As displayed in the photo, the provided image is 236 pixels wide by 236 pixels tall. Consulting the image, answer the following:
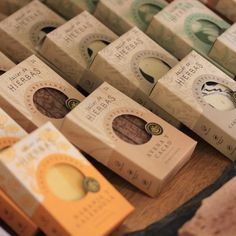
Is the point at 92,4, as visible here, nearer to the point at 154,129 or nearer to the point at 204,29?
the point at 204,29

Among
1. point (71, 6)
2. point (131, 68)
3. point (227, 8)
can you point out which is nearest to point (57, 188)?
point (131, 68)

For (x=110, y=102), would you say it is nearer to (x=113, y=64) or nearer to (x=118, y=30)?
(x=113, y=64)

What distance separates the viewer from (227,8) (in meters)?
1.33

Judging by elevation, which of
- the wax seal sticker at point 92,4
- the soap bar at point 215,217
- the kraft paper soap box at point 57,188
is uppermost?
the soap bar at point 215,217

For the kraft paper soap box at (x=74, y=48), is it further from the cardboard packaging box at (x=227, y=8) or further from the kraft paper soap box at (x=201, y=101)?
the cardboard packaging box at (x=227, y=8)

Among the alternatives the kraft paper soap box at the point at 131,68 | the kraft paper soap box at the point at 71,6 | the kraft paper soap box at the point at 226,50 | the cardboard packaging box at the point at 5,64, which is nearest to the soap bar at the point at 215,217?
the kraft paper soap box at the point at 131,68

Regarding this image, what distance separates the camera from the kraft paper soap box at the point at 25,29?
3.76 feet

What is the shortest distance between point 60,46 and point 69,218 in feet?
1.31

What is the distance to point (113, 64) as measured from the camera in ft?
3.54

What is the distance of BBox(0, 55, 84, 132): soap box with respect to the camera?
3.24 ft

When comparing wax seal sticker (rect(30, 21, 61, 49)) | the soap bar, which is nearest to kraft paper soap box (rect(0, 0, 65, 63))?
wax seal sticker (rect(30, 21, 61, 49))

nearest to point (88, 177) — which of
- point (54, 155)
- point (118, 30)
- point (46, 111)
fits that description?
point (54, 155)

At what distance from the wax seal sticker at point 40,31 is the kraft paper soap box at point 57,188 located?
1.03ft

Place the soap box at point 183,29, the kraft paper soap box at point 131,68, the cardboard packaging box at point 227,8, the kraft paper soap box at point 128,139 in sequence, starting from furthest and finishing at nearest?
the cardboard packaging box at point 227,8, the soap box at point 183,29, the kraft paper soap box at point 131,68, the kraft paper soap box at point 128,139
